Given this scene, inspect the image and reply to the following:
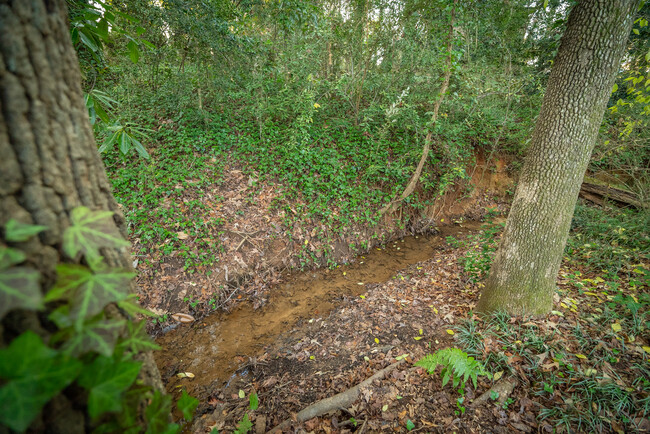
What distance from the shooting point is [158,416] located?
100cm

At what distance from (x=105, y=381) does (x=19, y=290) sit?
13.6 inches

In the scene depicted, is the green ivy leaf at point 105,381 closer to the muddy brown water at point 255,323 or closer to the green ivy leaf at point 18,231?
the green ivy leaf at point 18,231

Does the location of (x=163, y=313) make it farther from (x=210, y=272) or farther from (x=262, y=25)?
(x=262, y=25)

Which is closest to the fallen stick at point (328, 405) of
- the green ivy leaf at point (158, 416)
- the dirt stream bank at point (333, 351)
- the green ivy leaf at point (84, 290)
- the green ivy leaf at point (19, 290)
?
the dirt stream bank at point (333, 351)

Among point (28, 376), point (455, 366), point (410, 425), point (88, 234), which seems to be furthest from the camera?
point (455, 366)

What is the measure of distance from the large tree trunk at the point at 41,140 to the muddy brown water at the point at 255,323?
3228 millimetres

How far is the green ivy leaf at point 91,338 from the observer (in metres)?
0.73

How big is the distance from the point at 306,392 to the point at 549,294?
3.16 metres

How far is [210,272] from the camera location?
16.0 ft

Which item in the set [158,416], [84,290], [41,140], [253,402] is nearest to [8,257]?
[84,290]

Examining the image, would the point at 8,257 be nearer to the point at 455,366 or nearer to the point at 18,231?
the point at 18,231

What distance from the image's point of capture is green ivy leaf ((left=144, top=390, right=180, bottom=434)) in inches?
38.2

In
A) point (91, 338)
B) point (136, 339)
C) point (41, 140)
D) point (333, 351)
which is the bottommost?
point (333, 351)

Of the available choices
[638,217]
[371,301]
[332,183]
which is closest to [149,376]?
[371,301]
